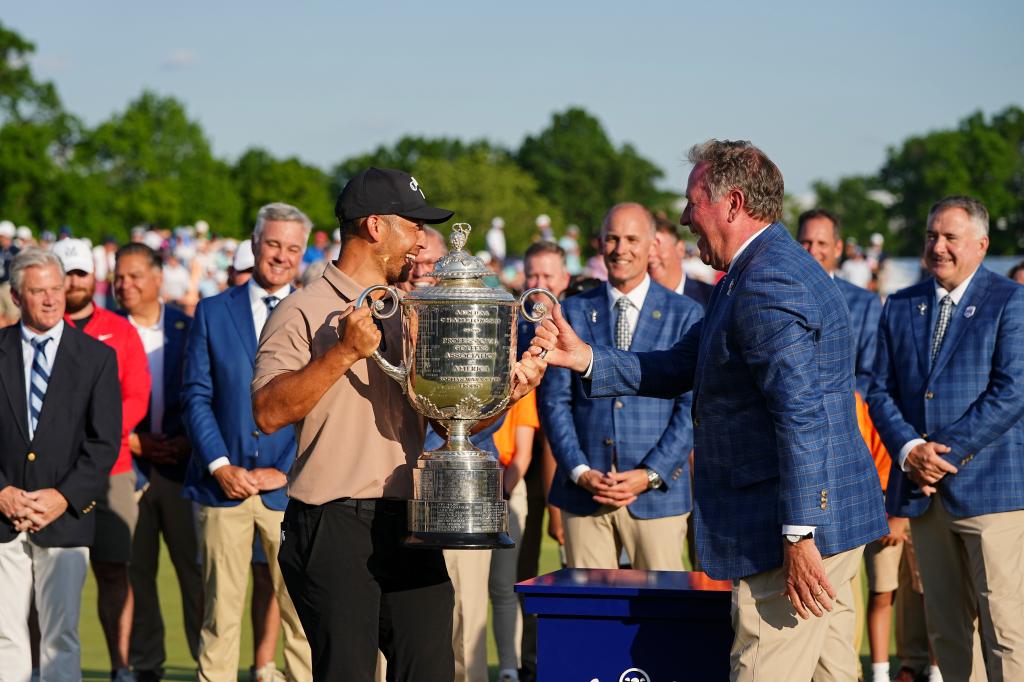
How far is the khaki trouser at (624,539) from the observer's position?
7293mm

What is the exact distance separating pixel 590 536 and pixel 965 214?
2518 mm

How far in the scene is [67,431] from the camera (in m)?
7.00

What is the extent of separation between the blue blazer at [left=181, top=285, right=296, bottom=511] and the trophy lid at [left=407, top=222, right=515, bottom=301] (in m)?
3.21

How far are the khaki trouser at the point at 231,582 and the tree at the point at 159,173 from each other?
7130 cm

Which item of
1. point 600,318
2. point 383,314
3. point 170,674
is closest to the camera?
point 383,314

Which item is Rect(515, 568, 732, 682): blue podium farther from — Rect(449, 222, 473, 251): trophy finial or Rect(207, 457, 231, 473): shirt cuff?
Rect(207, 457, 231, 473): shirt cuff

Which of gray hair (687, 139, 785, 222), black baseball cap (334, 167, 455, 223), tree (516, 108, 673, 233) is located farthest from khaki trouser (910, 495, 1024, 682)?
tree (516, 108, 673, 233)

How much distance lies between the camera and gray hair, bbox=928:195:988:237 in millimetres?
7086

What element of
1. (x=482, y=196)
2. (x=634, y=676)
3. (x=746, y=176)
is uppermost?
(x=482, y=196)

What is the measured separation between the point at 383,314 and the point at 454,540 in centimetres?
73

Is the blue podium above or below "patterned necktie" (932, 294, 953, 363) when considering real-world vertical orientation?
below

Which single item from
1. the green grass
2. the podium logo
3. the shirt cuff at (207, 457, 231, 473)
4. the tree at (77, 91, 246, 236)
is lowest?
the green grass

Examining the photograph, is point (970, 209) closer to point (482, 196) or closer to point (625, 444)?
point (625, 444)

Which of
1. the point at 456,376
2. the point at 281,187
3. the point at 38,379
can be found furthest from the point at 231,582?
the point at 281,187
